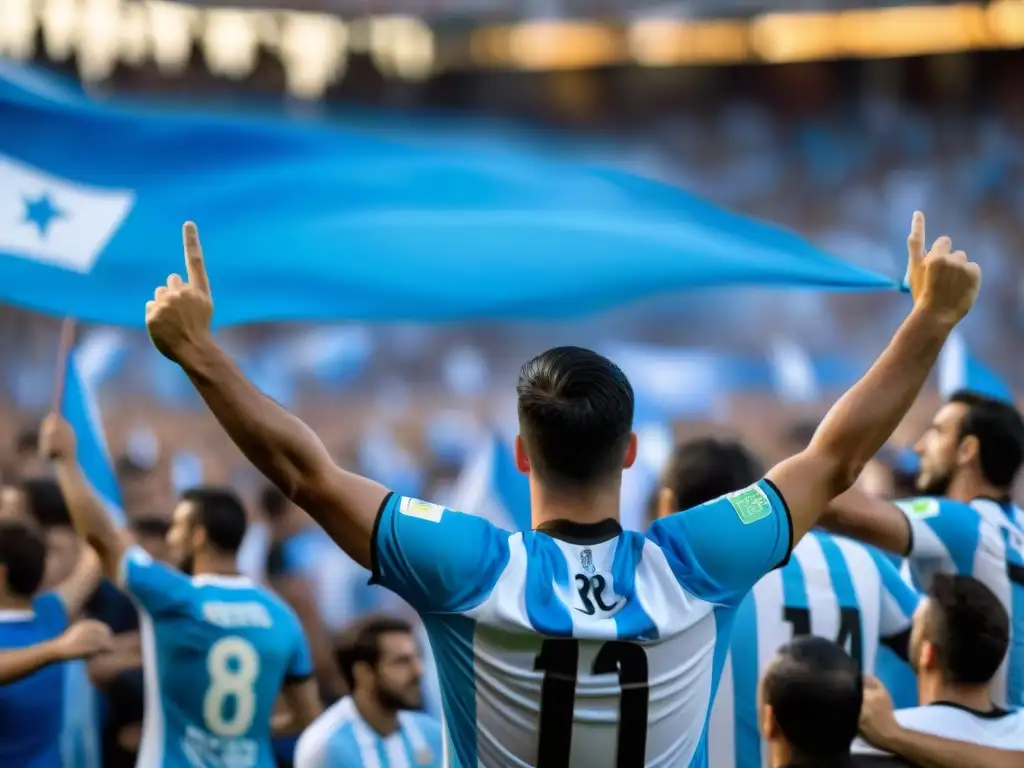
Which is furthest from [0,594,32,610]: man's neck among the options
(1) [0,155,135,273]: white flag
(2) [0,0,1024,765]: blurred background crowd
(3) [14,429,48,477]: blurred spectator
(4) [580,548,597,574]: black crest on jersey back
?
(2) [0,0,1024,765]: blurred background crowd

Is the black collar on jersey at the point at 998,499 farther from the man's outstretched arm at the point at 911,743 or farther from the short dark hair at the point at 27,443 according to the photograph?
the short dark hair at the point at 27,443

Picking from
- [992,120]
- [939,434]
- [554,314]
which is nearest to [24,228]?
[554,314]

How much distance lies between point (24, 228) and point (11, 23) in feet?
85.1

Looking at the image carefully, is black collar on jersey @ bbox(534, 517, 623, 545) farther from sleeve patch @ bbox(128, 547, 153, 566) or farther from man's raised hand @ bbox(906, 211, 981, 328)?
sleeve patch @ bbox(128, 547, 153, 566)

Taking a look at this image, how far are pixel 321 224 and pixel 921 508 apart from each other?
7.41 feet

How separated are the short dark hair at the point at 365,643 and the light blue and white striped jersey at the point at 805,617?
134 centimetres

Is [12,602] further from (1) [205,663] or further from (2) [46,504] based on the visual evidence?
(2) [46,504]

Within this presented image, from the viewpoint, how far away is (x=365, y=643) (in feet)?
15.6

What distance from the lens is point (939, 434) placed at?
4293 millimetres

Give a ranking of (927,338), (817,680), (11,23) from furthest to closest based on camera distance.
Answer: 1. (11,23)
2. (817,680)
3. (927,338)

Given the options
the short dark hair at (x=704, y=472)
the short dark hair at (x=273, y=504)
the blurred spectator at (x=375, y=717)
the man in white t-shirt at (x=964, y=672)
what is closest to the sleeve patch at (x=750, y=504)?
the man in white t-shirt at (x=964, y=672)

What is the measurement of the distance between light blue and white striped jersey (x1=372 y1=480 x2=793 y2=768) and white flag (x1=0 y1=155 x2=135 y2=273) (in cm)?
284

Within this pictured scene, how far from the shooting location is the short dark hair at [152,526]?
20.2 ft

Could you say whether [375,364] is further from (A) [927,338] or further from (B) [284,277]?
(A) [927,338]
